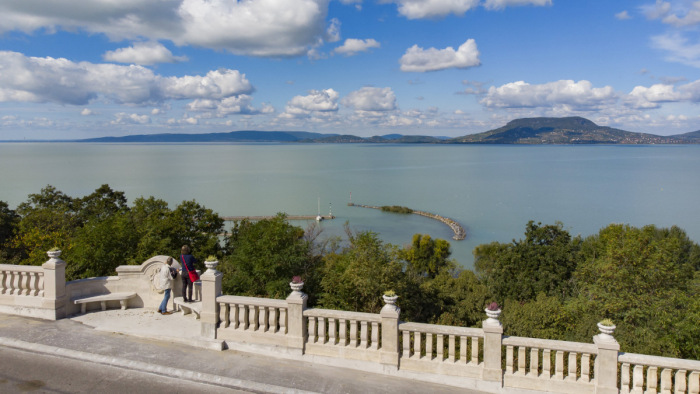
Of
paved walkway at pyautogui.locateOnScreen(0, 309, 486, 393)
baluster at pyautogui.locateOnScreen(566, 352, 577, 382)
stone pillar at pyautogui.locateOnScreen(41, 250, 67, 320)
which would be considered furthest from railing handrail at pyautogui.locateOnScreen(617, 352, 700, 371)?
stone pillar at pyautogui.locateOnScreen(41, 250, 67, 320)

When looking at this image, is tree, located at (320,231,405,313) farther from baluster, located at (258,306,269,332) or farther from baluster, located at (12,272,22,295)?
baluster, located at (12,272,22,295)

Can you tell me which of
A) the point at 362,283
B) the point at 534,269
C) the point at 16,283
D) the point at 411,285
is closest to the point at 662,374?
the point at 362,283

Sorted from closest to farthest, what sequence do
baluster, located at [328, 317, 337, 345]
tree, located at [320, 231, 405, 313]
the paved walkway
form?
the paved walkway < baluster, located at [328, 317, 337, 345] < tree, located at [320, 231, 405, 313]

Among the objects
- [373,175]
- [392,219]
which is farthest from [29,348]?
[373,175]

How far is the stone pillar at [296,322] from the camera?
892 cm

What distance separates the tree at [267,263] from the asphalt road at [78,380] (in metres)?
6.69

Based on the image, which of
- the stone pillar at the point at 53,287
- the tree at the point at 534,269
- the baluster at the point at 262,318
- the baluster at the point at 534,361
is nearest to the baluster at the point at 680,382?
the baluster at the point at 534,361

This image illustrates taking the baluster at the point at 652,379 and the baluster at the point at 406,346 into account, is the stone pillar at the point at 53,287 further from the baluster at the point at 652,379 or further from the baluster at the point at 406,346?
the baluster at the point at 652,379

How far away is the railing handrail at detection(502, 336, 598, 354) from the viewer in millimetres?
7594

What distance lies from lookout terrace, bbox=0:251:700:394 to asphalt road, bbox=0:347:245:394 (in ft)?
1.91

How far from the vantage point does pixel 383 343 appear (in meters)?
8.42

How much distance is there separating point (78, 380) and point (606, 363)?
9.11 metres

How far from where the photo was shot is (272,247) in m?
16.4

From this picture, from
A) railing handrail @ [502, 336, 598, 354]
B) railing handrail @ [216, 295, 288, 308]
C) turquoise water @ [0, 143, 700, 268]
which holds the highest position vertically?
railing handrail @ [216, 295, 288, 308]
